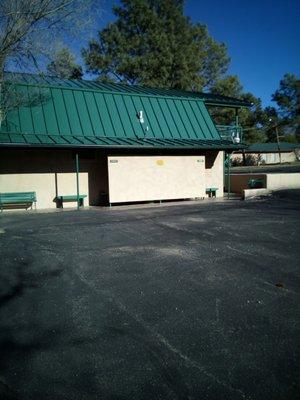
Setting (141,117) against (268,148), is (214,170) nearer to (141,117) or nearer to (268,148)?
(141,117)

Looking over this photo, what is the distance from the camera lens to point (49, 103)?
17.3 meters

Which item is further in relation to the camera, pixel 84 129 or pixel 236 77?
pixel 236 77

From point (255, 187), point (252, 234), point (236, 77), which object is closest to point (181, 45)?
point (236, 77)

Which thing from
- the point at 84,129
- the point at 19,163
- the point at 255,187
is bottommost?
the point at 255,187

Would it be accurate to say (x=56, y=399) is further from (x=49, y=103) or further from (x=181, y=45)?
(x=181, y=45)

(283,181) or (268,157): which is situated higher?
(268,157)

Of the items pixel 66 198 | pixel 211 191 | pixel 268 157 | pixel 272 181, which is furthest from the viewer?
pixel 268 157

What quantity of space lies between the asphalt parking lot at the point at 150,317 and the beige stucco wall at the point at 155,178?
24.4 feet

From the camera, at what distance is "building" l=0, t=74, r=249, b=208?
16203 millimetres

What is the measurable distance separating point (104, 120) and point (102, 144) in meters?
2.34

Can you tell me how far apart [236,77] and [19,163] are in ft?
116

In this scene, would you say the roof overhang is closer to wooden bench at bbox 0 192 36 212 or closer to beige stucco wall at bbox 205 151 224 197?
beige stucco wall at bbox 205 151 224 197

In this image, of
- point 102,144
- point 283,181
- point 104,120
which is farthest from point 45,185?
point 283,181

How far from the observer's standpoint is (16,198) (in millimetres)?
15859
